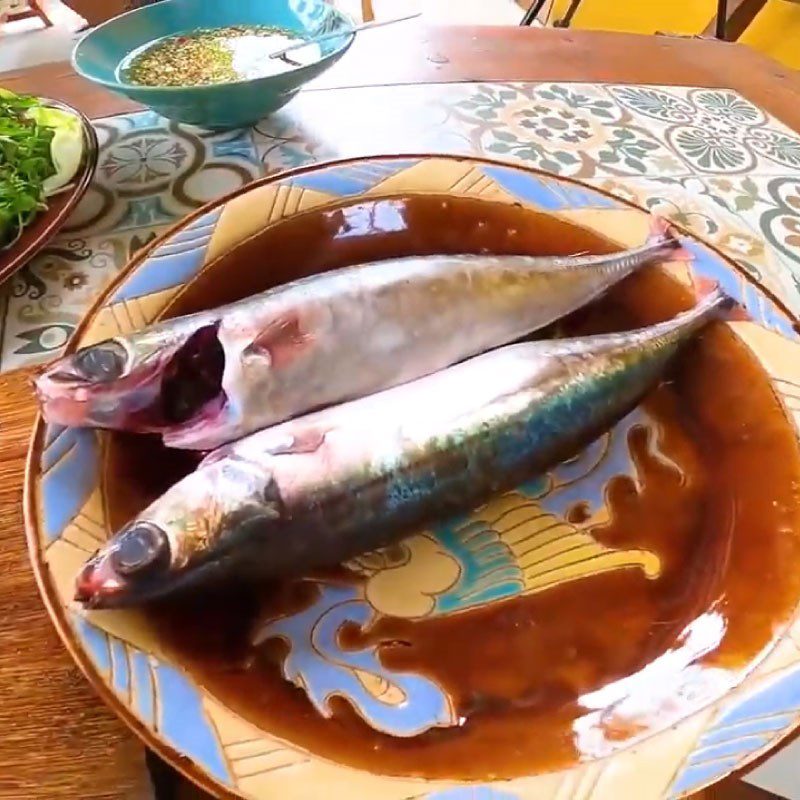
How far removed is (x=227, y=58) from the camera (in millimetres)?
1246

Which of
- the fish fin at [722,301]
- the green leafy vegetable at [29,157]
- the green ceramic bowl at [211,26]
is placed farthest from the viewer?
the green ceramic bowl at [211,26]

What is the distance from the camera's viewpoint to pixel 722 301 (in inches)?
34.6

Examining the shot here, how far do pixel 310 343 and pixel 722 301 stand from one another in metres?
0.43

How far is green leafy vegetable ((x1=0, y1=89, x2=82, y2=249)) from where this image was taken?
3.20 feet

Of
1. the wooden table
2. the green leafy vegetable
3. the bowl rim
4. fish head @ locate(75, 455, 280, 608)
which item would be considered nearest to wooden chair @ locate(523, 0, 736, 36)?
the wooden table

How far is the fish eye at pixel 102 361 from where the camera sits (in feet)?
2.35

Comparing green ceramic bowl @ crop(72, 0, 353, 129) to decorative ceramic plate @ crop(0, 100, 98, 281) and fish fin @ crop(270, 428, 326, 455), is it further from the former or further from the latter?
fish fin @ crop(270, 428, 326, 455)

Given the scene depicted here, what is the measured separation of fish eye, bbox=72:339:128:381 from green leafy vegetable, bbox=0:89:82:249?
33 centimetres

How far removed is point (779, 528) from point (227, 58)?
3.20 feet

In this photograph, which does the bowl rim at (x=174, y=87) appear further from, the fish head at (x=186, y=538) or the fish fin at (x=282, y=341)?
the fish head at (x=186, y=538)

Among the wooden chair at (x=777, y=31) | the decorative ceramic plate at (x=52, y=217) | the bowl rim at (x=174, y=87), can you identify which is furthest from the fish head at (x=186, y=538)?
the wooden chair at (x=777, y=31)

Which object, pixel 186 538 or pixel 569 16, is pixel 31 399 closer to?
pixel 186 538

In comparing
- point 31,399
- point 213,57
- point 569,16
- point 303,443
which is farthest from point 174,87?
point 569,16

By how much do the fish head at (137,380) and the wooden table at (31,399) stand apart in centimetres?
13
